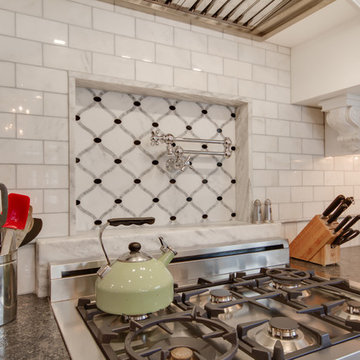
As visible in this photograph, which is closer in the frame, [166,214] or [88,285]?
[88,285]

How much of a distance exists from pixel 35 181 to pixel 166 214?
0.57 metres

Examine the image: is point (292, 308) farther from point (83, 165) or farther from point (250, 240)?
point (83, 165)

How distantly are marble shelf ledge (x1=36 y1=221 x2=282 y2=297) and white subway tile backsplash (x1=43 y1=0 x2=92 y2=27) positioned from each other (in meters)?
0.79

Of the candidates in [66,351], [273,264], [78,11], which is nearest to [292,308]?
[273,264]

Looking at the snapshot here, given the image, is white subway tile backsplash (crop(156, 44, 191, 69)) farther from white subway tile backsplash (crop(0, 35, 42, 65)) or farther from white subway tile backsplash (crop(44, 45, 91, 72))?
white subway tile backsplash (crop(0, 35, 42, 65))

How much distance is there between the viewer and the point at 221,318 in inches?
35.6

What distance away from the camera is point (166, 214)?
149 centimetres

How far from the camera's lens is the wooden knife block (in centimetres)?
145

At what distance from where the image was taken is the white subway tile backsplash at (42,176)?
3.76 feet

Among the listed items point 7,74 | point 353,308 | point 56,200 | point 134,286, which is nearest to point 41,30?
point 7,74

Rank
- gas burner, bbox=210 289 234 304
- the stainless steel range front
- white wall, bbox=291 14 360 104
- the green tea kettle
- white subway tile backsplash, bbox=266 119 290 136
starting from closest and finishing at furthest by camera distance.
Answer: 1. the stainless steel range front
2. the green tea kettle
3. gas burner, bbox=210 289 234 304
4. white wall, bbox=291 14 360 104
5. white subway tile backsplash, bbox=266 119 290 136

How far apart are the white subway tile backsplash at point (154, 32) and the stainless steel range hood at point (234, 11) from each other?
49 millimetres

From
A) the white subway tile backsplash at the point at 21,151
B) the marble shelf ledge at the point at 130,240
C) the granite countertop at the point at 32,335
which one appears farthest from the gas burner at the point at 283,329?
the white subway tile backsplash at the point at 21,151

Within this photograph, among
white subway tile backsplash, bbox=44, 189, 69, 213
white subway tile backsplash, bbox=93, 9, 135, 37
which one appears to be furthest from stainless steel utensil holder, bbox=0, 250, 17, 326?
white subway tile backsplash, bbox=93, 9, 135, 37
